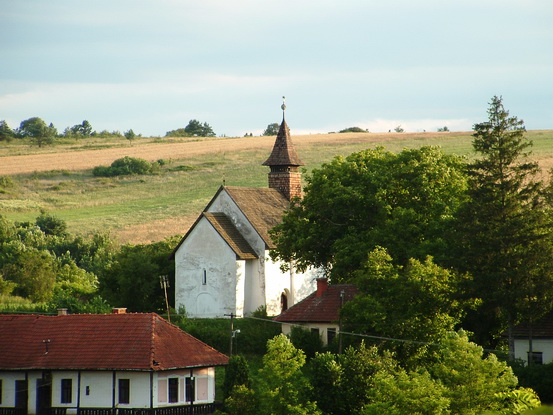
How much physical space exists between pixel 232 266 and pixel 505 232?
71.4ft

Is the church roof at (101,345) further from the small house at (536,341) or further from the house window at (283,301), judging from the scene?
the house window at (283,301)

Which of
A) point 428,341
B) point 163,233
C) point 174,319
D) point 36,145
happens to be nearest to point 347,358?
point 428,341

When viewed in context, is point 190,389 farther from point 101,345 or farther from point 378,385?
point 378,385

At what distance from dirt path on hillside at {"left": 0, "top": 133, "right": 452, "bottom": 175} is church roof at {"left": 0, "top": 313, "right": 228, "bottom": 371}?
7385 centimetres

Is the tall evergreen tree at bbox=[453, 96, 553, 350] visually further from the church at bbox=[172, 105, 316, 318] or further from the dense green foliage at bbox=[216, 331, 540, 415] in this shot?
the church at bbox=[172, 105, 316, 318]

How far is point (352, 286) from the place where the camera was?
55.2 m

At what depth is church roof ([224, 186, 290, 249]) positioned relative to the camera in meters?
64.9

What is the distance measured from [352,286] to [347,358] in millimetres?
12202

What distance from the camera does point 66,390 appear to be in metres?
45.8

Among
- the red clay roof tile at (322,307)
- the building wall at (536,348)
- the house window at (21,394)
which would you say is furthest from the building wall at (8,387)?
the building wall at (536,348)

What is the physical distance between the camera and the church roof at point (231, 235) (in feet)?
208

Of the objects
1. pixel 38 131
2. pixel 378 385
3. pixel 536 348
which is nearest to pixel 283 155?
pixel 536 348

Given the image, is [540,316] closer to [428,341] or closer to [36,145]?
[428,341]

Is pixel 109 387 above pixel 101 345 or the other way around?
the other way around
